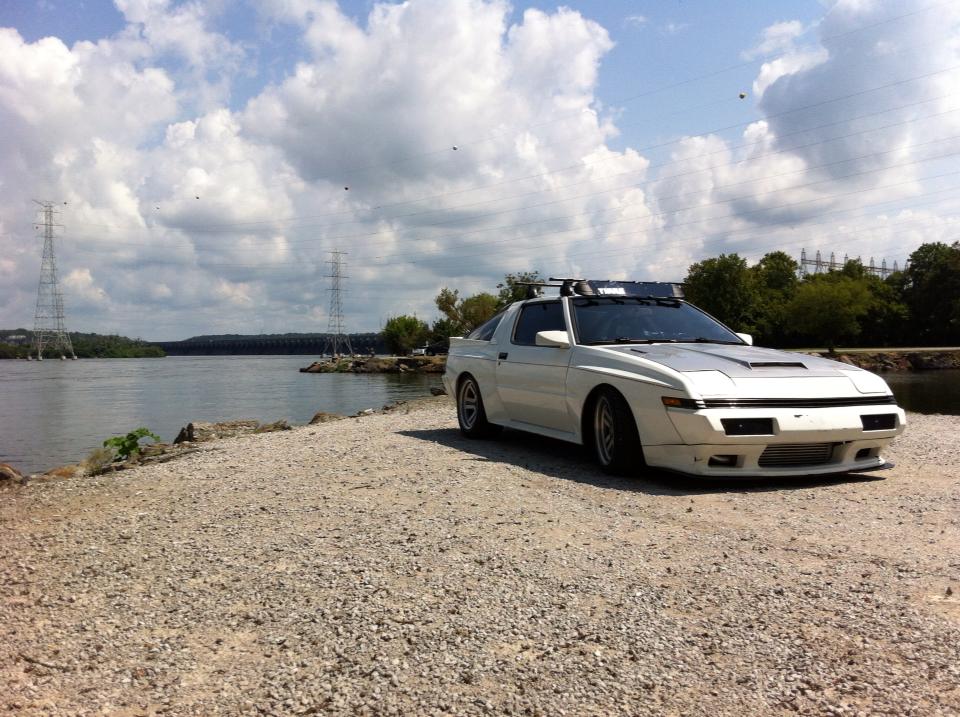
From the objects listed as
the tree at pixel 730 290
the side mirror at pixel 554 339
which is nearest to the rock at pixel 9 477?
the side mirror at pixel 554 339

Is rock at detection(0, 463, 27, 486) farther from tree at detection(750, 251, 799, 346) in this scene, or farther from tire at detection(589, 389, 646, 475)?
tree at detection(750, 251, 799, 346)

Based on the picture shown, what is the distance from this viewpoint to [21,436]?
2014cm

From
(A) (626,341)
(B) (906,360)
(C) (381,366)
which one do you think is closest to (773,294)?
(B) (906,360)

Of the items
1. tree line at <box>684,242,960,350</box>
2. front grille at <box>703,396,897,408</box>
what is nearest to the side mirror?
front grille at <box>703,396,897,408</box>

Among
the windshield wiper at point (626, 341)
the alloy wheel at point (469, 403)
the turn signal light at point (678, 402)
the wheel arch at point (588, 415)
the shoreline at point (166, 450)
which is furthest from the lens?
the alloy wheel at point (469, 403)

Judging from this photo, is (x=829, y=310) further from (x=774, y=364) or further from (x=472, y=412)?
(x=774, y=364)

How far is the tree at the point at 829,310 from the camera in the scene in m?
68.2

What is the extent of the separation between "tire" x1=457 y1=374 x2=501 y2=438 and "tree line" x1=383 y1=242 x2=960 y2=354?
5435 centimetres

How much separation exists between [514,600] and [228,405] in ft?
93.1

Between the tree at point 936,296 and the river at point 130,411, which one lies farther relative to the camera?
the tree at point 936,296

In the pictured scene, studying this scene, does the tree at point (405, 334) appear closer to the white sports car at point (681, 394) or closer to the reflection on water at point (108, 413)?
the reflection on water at point (108, 413)

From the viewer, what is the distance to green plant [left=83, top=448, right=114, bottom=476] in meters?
9.61

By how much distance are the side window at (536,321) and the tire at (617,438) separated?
3.88ft

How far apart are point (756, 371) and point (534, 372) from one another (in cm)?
228
